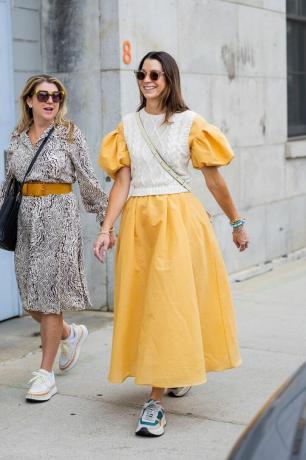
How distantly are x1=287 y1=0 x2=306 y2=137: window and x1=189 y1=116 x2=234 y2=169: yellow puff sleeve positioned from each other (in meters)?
5.66

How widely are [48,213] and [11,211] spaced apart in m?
0.21

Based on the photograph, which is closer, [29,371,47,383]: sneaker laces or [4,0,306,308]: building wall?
[29,371,47,383]: sneaker laces

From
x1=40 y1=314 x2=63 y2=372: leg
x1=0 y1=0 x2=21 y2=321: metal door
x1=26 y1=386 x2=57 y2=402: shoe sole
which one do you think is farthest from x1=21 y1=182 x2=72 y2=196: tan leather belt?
x1=0 y1=0 x2=21 y2=321: metal door

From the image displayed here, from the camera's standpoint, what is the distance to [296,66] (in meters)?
10.6

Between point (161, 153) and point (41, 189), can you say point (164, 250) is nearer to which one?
point (161, 153)

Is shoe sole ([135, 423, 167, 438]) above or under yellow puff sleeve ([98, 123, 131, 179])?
under

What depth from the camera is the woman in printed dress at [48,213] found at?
533 centimetres

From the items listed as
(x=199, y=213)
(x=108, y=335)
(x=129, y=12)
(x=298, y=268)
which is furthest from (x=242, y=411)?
(x=298, y=268)

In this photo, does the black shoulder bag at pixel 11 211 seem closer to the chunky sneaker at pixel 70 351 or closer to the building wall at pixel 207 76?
the chunky sneaker at pixel 70 351

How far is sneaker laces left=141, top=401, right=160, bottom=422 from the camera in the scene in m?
4.77

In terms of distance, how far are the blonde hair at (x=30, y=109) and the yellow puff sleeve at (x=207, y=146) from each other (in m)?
0.83

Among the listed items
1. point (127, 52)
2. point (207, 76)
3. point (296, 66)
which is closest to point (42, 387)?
point (127, 52)

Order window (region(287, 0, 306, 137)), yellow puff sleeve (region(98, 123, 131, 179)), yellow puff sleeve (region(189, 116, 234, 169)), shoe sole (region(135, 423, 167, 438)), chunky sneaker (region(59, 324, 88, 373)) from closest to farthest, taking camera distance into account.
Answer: shoe sole (region(135, 423, 167, 438)) → yellow puff sleeve (region(189, 116, 234, 169)) → yellow puff sleeve (region(98, 123, 131, 179)) → chunky sneaker (region(59, 324, 88, 373)) → window (region(287, 0, 306, 137))

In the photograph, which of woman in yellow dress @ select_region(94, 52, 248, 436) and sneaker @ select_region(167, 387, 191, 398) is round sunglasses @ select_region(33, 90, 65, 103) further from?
sneaker @ select_region(167, 387, 191, 398)
